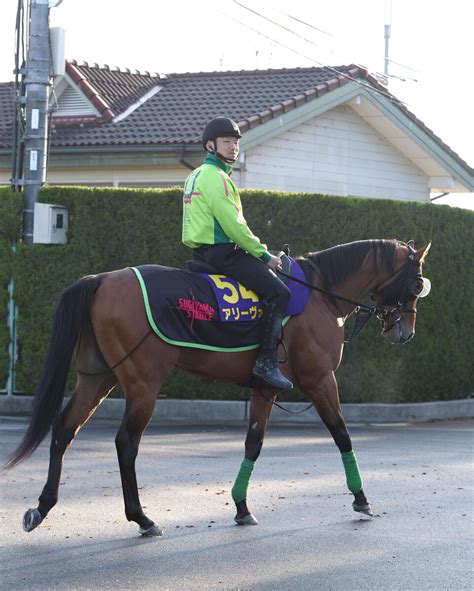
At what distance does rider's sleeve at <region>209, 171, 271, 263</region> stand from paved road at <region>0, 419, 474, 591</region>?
77.9 inches

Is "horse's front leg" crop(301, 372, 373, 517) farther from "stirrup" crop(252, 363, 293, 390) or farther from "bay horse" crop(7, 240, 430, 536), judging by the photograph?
"stirrup" crop(252, 363, 293, 390)

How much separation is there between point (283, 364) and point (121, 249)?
755 cm

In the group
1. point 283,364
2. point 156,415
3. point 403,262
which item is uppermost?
point 403,262

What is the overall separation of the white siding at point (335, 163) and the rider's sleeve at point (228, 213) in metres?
13.8

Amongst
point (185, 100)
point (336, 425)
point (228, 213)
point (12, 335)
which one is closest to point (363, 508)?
point (336, 425)

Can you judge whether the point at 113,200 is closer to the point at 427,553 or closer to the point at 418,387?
the point at 418,387

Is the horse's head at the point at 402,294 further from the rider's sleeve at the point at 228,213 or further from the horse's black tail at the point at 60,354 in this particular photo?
the horse's black tail at the point at 60,354

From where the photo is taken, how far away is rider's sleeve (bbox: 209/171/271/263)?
27.1ft

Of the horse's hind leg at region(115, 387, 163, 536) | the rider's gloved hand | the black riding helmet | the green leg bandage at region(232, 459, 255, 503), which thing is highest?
the black riding helmet

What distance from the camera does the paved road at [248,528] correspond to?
266 inches

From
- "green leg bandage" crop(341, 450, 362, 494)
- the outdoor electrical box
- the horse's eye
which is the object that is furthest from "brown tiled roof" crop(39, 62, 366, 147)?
"green leg bandage" crop(341, 450, 362, 494)

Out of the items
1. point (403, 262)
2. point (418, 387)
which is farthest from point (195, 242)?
point (418, 387)

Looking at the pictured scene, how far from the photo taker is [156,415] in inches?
624

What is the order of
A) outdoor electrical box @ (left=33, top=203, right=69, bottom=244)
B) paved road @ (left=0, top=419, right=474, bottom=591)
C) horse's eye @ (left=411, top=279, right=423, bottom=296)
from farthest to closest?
outdoor electrical box @ (left=33, top=203, right=69, bottom=244) → horse's eye @ (left=411, top=279, right=423, bottom=296) → paved road @ (left=0, top=419, right=474, bottom=591)
